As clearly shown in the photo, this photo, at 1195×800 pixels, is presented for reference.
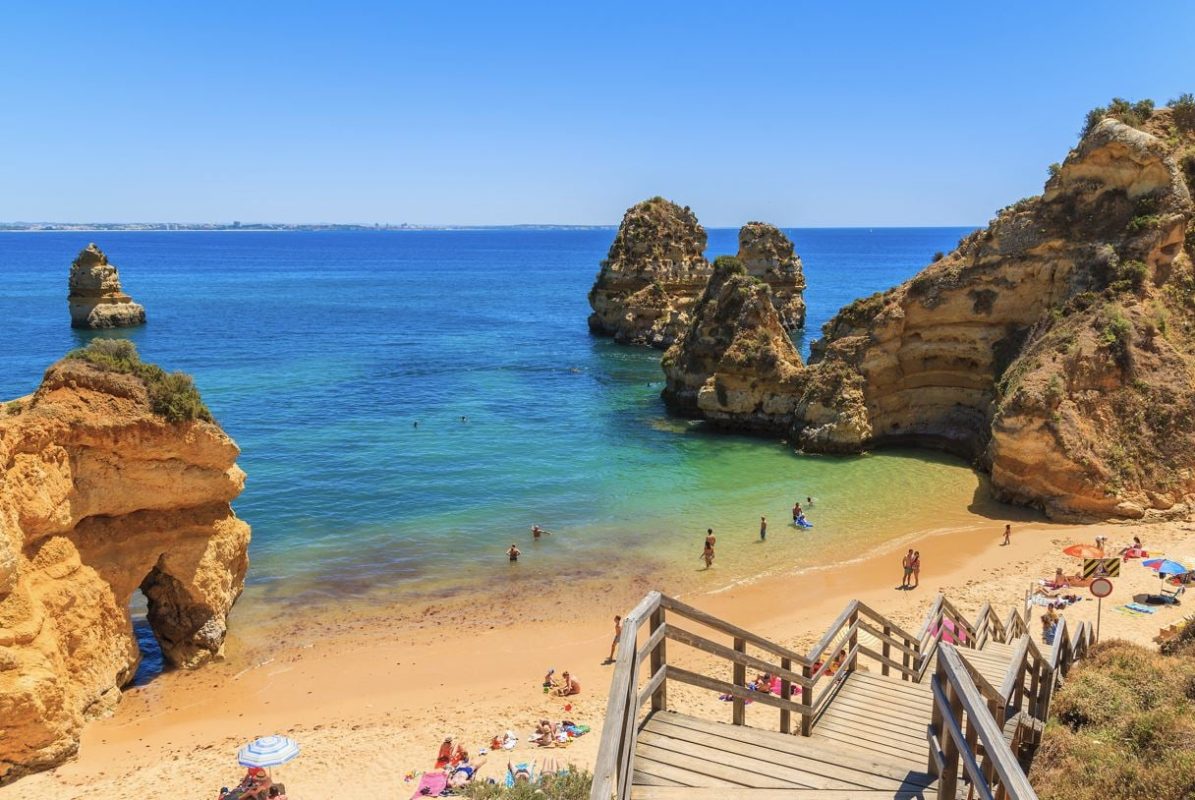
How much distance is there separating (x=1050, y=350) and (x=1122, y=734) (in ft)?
83.6

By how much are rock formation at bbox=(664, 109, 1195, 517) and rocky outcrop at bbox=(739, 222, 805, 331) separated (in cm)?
3404

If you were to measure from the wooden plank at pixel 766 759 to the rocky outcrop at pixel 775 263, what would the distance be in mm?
69636

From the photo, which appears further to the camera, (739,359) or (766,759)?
(739,359)

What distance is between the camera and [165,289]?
12306cm

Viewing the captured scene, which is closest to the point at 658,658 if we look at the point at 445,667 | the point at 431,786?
the point at 431,786

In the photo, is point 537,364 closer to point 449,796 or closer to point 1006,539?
point 1006,539

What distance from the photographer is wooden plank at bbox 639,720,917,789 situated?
234 inches

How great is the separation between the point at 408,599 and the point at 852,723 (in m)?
17.0

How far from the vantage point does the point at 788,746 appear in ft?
21.1

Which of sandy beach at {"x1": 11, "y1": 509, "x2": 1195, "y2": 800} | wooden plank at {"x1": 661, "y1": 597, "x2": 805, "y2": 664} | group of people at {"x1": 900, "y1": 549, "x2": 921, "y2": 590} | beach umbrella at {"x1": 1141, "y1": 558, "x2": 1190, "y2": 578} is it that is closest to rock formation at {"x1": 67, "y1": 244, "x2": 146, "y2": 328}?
sandy beach at {"x1": 11, "y1": 509, "x2": 1195, "y2": 800}

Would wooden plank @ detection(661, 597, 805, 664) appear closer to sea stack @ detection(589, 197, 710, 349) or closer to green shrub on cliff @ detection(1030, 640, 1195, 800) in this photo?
green shrub on cliff @ detection(1030, 640, 1195, 800)

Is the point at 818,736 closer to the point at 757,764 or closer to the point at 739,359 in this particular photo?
the point at 757,764

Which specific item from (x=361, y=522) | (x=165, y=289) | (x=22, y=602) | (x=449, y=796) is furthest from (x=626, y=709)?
(x=165, y=289)

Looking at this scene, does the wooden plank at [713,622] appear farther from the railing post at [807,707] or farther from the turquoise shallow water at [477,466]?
the turquoise shallow water at [477,466]
